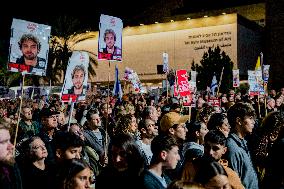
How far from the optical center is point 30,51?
320 inches

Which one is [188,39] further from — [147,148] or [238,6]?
[147,148]

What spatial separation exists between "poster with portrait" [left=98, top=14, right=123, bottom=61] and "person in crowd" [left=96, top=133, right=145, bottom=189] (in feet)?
16.9

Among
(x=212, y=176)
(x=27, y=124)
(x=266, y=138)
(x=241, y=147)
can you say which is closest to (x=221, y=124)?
(x=241, y=147)

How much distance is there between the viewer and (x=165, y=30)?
4859cm

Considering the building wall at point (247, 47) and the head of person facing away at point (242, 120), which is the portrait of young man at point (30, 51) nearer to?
the head of person facing away at point (242, 120)

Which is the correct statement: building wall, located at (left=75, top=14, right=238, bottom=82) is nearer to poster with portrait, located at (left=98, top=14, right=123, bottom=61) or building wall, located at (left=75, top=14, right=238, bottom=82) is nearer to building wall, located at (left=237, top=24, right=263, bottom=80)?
building wall, located at (left=237, top=24, right=263, bottom=80)

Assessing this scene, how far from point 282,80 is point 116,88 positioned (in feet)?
95.9

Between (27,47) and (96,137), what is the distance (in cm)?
205

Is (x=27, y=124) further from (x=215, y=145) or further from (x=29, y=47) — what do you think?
(x=215, y=145)

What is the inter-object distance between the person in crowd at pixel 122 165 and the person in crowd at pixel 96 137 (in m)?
2.51

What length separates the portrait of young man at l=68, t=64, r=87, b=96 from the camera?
347 inches

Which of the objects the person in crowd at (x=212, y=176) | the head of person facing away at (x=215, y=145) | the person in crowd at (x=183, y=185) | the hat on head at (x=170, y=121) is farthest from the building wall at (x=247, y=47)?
the person in crowd at (x=183, y=185)

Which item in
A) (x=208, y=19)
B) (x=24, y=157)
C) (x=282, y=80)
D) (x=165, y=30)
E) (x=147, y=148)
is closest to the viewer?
(x=24, y=157)

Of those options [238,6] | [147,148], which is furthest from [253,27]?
[147,148]
